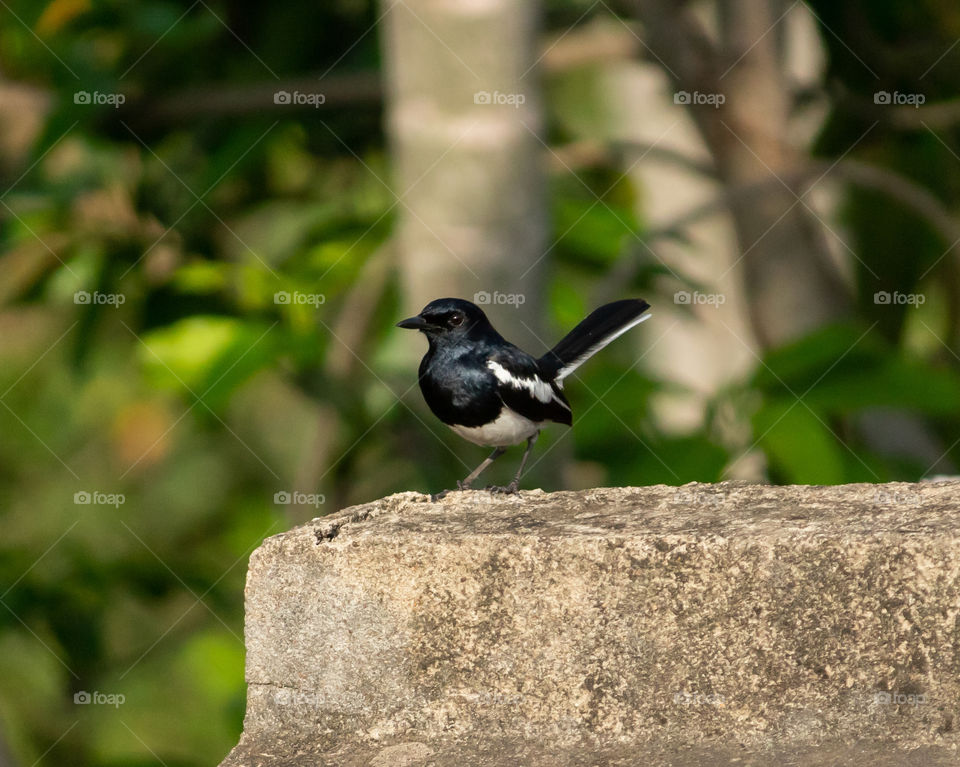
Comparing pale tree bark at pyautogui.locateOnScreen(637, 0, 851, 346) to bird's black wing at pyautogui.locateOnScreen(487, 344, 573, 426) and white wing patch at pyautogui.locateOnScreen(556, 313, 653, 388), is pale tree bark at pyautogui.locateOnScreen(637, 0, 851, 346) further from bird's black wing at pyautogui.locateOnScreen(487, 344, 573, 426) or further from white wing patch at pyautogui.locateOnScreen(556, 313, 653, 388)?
bird's black wing at pyautogui.locateOnScreen(487, 344, 573, 426)

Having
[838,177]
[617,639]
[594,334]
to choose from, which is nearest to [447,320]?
[594,334]

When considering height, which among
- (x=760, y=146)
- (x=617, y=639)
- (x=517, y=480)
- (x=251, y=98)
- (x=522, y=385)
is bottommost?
(x=617, y=639)

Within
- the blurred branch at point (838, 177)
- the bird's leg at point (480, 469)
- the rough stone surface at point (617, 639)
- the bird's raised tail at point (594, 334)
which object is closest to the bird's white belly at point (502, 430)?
the bird's leg at point (480, 469)

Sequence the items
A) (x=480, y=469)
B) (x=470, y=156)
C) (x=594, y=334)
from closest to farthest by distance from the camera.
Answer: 1. (x=480, y=469)
2. (x=594, y=334)
3. (x=470, y=156)

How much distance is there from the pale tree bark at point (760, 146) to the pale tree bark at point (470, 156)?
179 centimetres

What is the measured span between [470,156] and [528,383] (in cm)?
90

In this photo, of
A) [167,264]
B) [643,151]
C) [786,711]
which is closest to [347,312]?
[167,264]

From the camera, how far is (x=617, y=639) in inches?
84.7

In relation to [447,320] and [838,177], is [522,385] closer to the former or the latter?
[447,320]

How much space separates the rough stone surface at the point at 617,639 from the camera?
2.05m

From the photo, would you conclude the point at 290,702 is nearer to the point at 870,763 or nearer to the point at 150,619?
the point at 870,763

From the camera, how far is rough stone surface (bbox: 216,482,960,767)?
80.8 inches

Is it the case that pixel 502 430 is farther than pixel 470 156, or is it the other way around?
pixel 470 156

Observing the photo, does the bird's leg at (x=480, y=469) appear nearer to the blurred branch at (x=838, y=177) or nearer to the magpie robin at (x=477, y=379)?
the magpie robin at (x=477, y=379)
